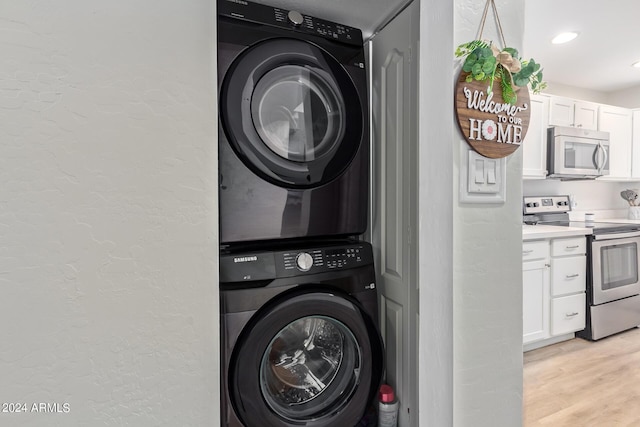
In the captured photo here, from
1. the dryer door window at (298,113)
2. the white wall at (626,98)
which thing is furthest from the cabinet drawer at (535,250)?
the white wall at (626,98)

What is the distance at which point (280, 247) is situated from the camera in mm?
1199

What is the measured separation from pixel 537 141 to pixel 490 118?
2.77m

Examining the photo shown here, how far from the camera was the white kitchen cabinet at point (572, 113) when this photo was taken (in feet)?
11.4

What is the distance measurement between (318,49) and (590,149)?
3612mm

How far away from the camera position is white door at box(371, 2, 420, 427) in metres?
1.21

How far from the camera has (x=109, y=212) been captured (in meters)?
0.75

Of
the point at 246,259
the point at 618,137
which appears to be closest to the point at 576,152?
the point at 618,137

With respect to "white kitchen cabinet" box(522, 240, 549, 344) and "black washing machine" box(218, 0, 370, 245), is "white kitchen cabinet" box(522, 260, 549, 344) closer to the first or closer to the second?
"white kitchen cabinet" box(522, 240, 549, 344)

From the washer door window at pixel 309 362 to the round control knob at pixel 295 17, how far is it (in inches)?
36.9

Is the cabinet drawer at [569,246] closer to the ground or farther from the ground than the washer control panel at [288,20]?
closer to the ground

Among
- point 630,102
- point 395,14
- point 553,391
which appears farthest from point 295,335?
point 630,102

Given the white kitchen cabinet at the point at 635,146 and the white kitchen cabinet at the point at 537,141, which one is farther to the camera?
the white kitchen cabinet at the point at 635,146

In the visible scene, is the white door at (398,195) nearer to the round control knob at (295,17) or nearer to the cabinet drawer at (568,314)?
the round control knob at (295,17)

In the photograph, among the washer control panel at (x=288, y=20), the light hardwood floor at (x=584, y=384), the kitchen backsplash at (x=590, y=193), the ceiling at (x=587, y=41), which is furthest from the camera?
the kitchen backsplash at (x=590, y=193)
